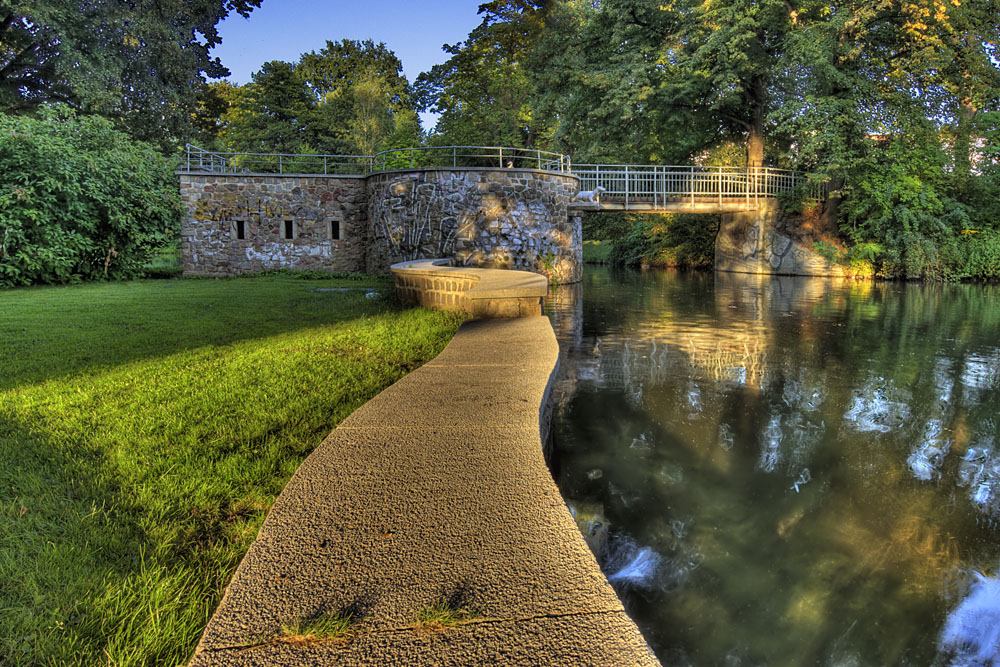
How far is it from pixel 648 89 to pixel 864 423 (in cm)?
1899

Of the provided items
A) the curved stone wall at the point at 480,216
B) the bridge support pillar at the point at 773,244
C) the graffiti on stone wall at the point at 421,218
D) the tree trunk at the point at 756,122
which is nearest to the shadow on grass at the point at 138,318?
the graffiti on stone wall at the point at 421,218

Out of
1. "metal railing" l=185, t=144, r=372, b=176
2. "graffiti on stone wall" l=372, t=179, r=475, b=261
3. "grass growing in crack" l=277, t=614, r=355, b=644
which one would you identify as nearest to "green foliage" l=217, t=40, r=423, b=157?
"metal railing" l=185, t=144, r=372, b=176

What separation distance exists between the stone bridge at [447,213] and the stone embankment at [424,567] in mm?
15350

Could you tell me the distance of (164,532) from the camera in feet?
7.88

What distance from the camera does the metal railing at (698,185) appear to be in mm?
23156

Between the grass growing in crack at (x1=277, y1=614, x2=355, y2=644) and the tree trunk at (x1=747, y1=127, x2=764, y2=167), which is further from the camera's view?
the tree trunk at (x1=747, y1=127, x2=764, y2=167)

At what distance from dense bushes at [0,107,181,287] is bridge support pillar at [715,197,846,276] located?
70.1 feet

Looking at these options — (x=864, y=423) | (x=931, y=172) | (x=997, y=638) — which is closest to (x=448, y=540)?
(x=997, y=638)

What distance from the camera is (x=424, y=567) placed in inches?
78.1

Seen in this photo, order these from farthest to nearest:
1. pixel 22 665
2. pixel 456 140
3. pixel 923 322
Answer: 1. pixel 456 140
2. pixel 923 322
3. pixel 22 665

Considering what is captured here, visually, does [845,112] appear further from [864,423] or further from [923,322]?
[864,423]

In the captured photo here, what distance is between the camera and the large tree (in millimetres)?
22109

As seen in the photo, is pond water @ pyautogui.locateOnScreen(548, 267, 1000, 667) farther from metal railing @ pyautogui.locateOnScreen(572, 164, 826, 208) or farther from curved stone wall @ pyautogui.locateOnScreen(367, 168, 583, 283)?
metal railing @ pyautogui.locateOnScreen(572, 164, 826, 208)

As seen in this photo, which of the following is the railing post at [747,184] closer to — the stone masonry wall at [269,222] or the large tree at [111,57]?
the stone masonry wall at [269,222]
